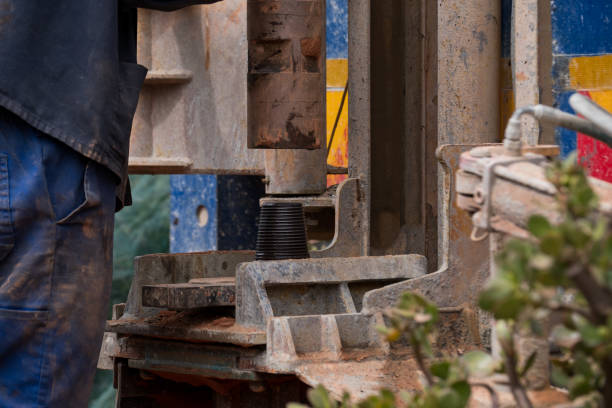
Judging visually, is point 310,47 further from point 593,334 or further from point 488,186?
point 593,334

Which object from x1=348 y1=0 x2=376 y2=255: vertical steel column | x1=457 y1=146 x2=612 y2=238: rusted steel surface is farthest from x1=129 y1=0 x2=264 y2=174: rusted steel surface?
x1=457 y1=146 x2=612 y2=238: rusted steel surface

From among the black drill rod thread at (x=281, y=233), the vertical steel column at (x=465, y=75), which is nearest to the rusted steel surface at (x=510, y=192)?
the black drill rod thread at (x=281, y=233)

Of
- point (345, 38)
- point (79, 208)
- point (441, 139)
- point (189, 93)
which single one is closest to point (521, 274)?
point (79, 208)

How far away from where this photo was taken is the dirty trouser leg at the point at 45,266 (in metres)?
2.72

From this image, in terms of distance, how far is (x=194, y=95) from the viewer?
4.30 meters

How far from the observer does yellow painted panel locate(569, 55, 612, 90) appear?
363cm

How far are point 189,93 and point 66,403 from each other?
1.84 meters

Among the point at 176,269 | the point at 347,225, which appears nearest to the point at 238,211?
the point at 347,225

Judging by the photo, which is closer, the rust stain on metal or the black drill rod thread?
the black drill rod thread

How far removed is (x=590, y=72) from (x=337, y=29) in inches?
92.4

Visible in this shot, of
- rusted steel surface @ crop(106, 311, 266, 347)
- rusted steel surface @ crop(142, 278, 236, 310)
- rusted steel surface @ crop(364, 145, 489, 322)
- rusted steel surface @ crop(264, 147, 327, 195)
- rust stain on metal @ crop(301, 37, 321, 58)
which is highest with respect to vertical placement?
rust stain on metal @ crop(301, 37, 321, 58)

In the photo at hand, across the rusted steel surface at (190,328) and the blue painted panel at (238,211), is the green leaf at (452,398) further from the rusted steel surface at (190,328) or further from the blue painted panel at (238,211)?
the blue painted panel at (238,211)

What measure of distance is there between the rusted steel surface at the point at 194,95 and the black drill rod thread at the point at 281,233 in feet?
3.39

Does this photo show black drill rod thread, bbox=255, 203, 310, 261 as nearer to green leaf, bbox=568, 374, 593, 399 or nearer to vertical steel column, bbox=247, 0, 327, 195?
vertical steel column, bbox=247, 0, 327, 195
